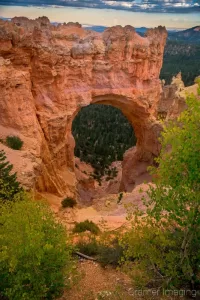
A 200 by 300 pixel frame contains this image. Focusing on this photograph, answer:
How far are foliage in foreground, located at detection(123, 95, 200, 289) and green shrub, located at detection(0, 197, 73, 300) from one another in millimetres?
1654

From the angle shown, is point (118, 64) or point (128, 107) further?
point (128, 107)

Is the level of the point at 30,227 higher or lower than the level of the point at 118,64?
lower

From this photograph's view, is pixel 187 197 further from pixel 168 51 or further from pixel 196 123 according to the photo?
pixel 168 51

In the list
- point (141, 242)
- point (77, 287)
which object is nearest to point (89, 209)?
point (77, 287)

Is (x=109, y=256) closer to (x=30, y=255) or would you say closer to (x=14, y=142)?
(x=30, y=255)

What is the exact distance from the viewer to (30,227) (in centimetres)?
664

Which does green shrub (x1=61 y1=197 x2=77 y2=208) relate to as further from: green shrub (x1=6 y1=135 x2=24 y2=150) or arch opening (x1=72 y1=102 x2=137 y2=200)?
arch opening (x1=72 y1=102 x2=137 y2=200)

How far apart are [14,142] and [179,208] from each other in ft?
31.3

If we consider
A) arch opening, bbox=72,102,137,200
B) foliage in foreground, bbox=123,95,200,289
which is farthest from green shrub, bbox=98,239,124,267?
arch opening, bbox=72,102,137,200

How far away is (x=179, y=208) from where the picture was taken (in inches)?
251

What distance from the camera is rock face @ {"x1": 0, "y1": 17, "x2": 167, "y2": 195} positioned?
15.7m

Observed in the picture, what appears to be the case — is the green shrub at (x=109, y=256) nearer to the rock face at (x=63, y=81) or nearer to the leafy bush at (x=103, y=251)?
the leafy bush at (x=103, y=251)

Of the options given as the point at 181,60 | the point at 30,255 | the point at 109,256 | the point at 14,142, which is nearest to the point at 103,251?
the point at 109,256

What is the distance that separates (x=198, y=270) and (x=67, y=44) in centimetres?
1451
